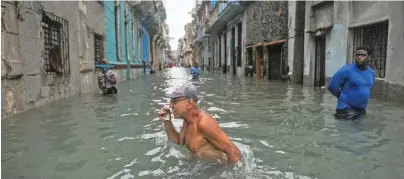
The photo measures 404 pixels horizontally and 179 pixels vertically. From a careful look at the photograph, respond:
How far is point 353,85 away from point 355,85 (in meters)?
0.03

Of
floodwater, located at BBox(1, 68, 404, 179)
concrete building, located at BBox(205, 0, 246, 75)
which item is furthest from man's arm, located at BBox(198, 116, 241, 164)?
concrete building, located at BBox(205, 0, 246, 75)

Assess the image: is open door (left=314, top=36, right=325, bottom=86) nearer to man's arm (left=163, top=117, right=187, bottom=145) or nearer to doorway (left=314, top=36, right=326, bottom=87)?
doorway (left=314, top=36, right=326, bottom=87)

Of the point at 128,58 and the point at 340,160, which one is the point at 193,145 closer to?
the point at 340,160

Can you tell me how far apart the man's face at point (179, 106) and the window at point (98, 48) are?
442 inches

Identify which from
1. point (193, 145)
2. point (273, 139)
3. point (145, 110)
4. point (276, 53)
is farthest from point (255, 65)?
point (193, 145)

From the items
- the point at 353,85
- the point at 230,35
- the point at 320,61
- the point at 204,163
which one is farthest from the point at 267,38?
the point at 204,163

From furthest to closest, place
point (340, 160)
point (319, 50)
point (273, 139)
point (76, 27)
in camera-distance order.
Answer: point (319, 50) < point (76, 27) < point (273, 139) < point (340, 160)

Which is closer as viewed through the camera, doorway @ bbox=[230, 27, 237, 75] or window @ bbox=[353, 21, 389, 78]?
window @ bbox=[353, 21, 389, 78]

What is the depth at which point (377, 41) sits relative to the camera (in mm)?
9727

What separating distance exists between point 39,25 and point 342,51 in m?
9.10

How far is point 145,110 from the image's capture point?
7406 mm

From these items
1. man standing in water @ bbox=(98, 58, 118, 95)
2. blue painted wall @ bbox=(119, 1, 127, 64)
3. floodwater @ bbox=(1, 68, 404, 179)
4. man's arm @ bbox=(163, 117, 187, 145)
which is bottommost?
floodwater @ bbox=(1, 68, 404, 179)

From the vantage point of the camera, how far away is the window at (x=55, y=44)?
8.79 meters

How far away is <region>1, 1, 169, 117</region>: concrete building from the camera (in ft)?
21.1
